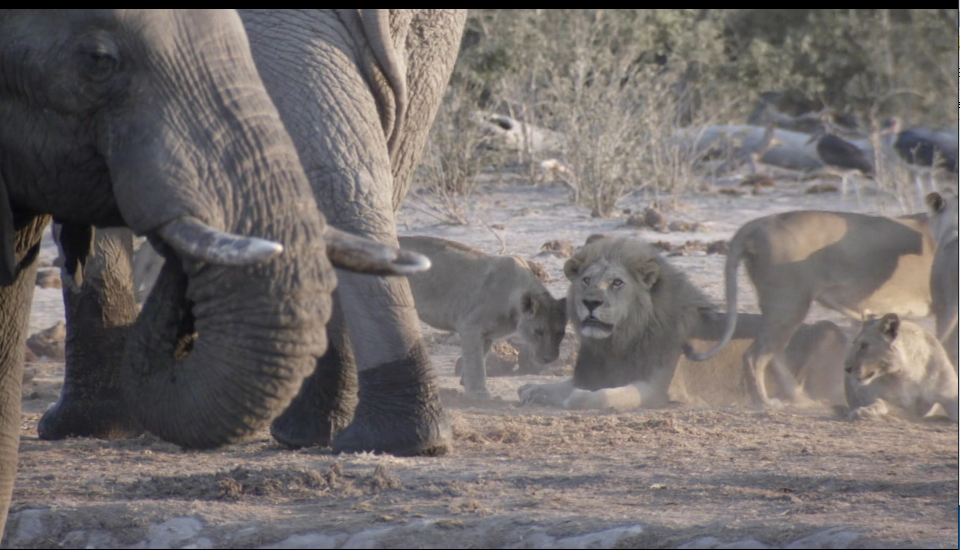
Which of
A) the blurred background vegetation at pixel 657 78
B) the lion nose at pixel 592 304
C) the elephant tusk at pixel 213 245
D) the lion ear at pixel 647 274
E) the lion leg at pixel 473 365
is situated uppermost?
the blurred background vegetation at pixel 657 78

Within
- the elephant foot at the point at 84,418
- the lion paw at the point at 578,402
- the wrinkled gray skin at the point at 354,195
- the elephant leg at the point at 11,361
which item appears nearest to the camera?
the elephant leg at the point at 11,361

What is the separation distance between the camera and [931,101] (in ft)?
56.3

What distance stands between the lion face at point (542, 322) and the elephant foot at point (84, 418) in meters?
2.36

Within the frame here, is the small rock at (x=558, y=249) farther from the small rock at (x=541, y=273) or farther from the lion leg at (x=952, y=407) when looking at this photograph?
the lion leg at (x=952, y=407)

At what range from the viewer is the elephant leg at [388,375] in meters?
5.42

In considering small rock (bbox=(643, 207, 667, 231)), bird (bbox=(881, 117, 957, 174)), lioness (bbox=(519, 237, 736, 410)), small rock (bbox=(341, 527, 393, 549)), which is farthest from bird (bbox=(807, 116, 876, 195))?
small rock (bbox=(341, 527, 393, 549))

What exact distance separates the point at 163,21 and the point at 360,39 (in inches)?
87.8

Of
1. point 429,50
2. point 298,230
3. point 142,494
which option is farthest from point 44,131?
point 429,50

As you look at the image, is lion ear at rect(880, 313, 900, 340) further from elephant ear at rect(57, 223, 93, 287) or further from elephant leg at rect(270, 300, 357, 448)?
elephant ear at rect(57, 223, 93, 287)

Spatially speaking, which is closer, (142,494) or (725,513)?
(725,513)

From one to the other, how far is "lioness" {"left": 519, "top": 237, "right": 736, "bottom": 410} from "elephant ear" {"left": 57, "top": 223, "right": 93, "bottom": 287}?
12.3 ft

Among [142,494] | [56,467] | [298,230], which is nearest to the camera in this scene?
[298,230]

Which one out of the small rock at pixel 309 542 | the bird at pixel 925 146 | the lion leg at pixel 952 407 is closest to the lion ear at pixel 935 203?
the lion leg at pixel 952 407

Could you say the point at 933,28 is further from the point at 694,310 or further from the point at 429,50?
the point at 429,50
